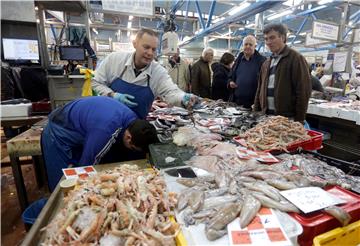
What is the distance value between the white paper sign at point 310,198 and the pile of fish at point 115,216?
562 millimetres

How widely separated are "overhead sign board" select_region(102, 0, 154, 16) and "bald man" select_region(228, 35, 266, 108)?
70.7 inches

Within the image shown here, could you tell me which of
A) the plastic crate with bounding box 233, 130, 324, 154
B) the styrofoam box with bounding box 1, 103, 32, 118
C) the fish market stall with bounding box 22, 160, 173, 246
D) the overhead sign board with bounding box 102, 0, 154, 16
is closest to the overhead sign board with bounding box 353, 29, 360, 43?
the plastic crate with bounding box 233, 130, 324, 154

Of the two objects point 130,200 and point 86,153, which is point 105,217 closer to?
point 130,200

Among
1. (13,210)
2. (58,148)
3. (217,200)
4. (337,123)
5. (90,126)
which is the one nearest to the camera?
(217,200)

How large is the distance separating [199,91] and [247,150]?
3.84 metres

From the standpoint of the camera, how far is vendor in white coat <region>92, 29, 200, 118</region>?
105 inches

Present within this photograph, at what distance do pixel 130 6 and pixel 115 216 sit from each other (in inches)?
153

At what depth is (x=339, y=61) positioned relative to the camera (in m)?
5.36

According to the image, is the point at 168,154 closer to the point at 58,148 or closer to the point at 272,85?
the point at 58,148

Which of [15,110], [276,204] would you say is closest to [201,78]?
[15,110]

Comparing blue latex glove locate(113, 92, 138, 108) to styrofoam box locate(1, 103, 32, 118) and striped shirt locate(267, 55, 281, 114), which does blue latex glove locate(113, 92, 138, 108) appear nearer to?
styrofoam box locate(1, 103, 32, 118)

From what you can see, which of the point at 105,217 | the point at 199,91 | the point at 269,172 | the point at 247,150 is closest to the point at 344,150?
the point at 247,150

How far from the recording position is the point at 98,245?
883 mm

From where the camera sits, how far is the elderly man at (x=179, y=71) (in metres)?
6.20
